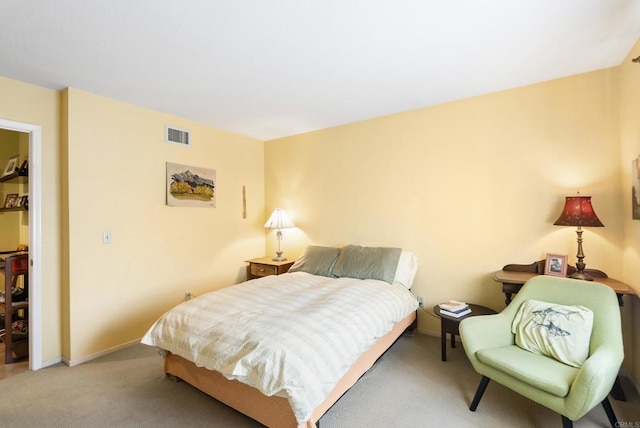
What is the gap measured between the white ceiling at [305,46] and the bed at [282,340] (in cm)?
181

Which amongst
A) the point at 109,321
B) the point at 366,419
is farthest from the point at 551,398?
the point at 109,321

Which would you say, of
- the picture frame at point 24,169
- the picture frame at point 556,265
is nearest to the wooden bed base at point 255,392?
the picture frame at point 556,265

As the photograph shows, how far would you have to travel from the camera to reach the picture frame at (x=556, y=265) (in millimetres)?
2373

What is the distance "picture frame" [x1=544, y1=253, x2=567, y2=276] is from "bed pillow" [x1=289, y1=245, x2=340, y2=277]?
1.95 metres

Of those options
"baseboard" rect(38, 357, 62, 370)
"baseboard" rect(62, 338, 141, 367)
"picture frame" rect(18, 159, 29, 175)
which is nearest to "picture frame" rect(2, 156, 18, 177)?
"picture frame" rect(18, 159, 29, 175)

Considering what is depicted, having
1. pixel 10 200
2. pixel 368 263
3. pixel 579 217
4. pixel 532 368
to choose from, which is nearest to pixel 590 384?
pixel 532 368

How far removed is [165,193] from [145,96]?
3.30ft

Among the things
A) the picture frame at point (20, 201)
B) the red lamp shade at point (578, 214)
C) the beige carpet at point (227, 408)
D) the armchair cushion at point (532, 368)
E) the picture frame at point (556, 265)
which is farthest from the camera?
the picture frame at point (20, 201)

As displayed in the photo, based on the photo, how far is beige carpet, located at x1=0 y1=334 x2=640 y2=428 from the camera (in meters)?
1.82

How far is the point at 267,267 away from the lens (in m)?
3.80

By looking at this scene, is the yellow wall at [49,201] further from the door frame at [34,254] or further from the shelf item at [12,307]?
the shelf item at [12,307]

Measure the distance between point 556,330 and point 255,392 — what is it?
1.88m

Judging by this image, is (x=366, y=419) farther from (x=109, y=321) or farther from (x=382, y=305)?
(x=109, y=321)

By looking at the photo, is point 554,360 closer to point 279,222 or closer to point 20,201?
point 279,222
